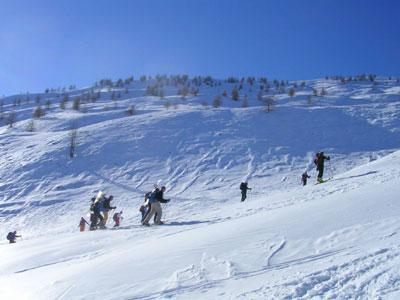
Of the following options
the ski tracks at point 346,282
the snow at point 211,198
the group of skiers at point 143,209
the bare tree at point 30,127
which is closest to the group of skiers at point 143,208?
the group of skiers at point 143,209

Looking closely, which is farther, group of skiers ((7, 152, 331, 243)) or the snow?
group of skiers ((7, 152, 331, 243))

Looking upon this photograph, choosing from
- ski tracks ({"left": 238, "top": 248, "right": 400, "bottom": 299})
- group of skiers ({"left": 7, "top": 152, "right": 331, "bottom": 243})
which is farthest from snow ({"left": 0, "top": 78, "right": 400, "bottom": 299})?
group of skiers ({"left": 7, "top": 152, "right": 331, "bottom": 243})

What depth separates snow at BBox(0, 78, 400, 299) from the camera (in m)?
6.50

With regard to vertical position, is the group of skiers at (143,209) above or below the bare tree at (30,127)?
below

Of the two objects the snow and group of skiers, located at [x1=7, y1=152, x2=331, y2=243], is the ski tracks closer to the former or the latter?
the snow

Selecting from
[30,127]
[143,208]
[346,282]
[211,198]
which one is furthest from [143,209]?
[30,127]

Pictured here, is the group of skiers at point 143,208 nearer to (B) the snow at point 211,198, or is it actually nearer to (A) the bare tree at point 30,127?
(B) the snow at point 211,198

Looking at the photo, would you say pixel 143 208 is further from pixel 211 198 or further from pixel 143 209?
pixel 211 198

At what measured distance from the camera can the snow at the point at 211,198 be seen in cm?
650

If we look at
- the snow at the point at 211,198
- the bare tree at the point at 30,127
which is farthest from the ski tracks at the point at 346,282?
the bare tree at the point at 30,127

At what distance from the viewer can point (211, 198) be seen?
22219mm

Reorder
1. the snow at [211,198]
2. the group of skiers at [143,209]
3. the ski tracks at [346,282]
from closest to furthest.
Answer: the ski tracks at [346,282], the snow at [211,198], the group of skiers at [143,209]

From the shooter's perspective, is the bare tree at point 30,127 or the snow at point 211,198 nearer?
the snow at point 211,198

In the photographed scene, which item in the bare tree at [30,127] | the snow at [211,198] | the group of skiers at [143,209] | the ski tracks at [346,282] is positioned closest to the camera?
the ski tracks at [346,282]
